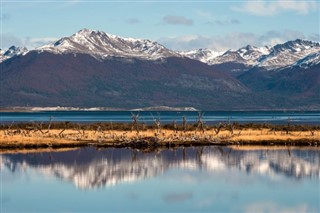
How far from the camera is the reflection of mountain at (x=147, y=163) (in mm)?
55625

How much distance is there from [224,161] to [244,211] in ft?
84.5

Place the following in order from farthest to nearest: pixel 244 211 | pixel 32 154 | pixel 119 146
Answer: pixel 119 146 < pixel 32 154 < pixel 244 211

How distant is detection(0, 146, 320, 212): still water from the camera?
4175 cm

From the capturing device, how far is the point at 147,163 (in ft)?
207

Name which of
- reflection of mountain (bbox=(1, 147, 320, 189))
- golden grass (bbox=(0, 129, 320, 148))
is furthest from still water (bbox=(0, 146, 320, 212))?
golden grass (bbox=(0, 129, 320, 148))

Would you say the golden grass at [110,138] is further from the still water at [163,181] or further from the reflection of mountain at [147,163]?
the still water at [163,181]

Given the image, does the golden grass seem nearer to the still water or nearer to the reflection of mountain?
the reflection of mountain

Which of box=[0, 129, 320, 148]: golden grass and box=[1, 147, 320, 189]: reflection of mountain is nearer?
box=[1, 147, 320, 189]: reflection of mountain

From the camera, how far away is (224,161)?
65062 mm

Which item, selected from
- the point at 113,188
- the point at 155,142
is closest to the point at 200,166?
the point at 113,188

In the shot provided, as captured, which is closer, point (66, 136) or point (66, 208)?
point (66, 208)

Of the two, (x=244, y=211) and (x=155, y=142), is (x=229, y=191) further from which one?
(x=155, y=142)

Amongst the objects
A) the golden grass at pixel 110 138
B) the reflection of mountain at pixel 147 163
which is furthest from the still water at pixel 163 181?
the golden grass at pixel 110 138

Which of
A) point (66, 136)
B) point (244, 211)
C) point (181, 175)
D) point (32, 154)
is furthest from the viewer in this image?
point (66, 136)
